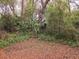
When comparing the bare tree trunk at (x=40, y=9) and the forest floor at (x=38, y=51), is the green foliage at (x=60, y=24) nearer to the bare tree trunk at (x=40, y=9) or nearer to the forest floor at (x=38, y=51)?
the forest floor at (x=38, y=51)

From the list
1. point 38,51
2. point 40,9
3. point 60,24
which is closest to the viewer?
point 38,51

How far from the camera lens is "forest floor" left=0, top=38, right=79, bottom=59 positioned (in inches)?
374

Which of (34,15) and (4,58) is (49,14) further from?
(4,58)

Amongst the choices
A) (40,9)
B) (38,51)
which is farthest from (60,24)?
(40,9)

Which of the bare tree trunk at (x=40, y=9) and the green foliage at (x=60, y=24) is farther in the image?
the bare tree trunk at (x=40, y=9)

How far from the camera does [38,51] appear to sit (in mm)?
10617

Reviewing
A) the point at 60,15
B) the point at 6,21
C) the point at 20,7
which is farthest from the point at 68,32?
the point at 20,7

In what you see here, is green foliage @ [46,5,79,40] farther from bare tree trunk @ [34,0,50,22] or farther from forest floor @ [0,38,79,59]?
bare tree trunk @ [34,0,50,22]

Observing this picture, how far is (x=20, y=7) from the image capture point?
1950 centimetres

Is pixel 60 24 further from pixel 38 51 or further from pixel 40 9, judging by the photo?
pixel 40 9

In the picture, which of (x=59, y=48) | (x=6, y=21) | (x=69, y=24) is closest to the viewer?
(x=59, y=48)

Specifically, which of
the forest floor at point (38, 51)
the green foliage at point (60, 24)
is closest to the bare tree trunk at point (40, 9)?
the green foliage at point (60, 24)

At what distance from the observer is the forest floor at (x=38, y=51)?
949 centimetres

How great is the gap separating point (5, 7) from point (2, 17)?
0.88 metres
